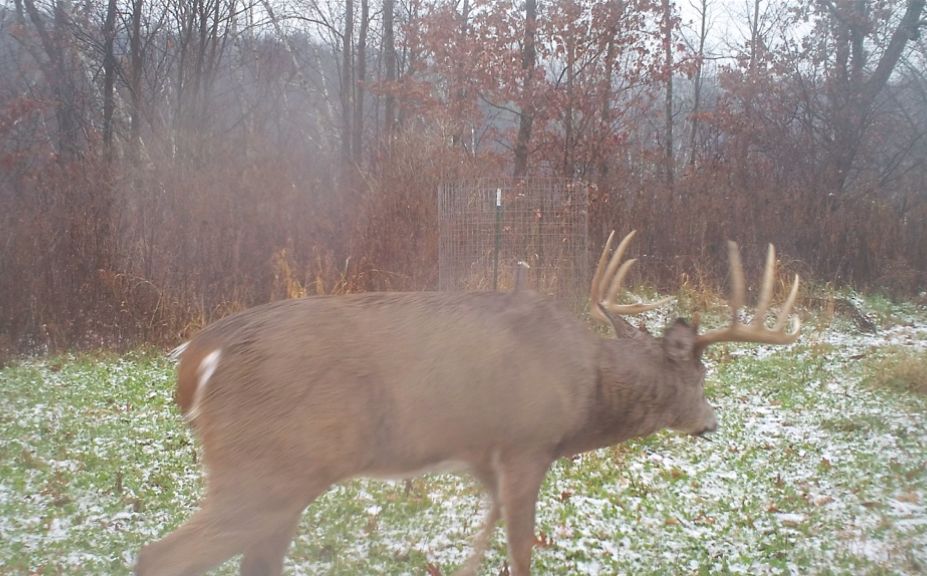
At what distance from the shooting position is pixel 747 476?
6074 millimetres

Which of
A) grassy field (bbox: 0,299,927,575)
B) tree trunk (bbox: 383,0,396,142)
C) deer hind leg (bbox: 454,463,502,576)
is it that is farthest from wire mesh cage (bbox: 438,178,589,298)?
tree trunk (bbox: 383,0,396,142)

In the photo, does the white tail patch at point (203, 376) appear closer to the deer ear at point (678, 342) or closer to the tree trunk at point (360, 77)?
the deer ear at point (678, 342)

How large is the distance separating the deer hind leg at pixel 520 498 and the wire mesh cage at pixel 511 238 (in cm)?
692

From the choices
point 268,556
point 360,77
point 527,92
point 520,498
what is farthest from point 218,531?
point 360,77

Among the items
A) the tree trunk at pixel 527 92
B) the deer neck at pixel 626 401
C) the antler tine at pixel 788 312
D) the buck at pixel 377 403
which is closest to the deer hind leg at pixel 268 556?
the buck at pixel 377 403

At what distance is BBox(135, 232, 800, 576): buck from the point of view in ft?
10.4

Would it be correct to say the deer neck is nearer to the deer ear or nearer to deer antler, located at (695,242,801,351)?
the deer ear

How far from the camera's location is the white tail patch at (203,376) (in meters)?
3.32

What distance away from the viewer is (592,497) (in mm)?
5613

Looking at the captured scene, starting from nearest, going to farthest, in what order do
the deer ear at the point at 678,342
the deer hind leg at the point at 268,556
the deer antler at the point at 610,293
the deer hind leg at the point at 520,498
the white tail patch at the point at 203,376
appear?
the white tail patch at the point at 203,376 → the deer hind leg at the point at 520,498 → the deer hind leg at the point at 268,556 → the deer ear at the point at 678,342 → the deer antler at the point at 610,293

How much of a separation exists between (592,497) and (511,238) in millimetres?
6562

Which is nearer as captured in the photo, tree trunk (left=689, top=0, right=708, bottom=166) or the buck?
the buck

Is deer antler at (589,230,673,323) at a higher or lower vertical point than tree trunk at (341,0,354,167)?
lower

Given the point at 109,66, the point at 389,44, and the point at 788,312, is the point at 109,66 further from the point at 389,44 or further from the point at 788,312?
the point at 788,312
